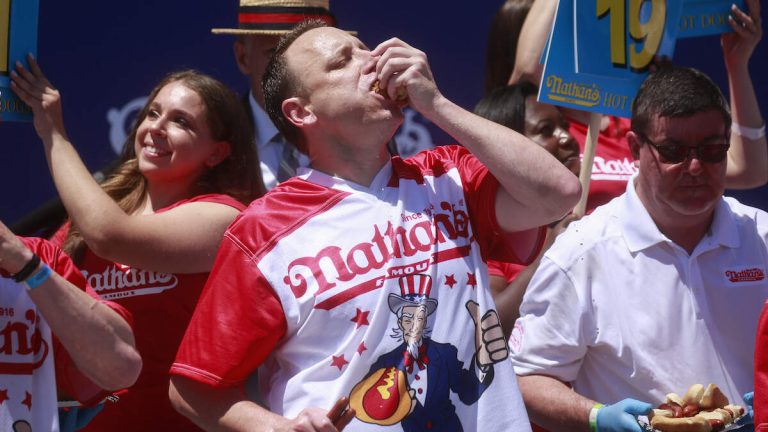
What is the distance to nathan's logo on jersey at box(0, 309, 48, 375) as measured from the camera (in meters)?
2.65

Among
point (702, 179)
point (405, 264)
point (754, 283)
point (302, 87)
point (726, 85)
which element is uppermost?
point (302, 87)

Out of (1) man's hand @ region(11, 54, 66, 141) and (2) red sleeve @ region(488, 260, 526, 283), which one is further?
(2) red sleeve @ region(488, 260, 526, 283)

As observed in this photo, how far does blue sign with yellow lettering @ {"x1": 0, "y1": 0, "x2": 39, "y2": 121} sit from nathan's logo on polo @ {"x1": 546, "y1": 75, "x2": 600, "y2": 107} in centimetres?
143

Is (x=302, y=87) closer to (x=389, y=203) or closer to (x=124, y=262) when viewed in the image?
(x=389, y=203)

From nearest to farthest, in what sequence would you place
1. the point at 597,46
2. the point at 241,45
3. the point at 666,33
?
the point at 597,46, the point at 666,33, the point at 241,45

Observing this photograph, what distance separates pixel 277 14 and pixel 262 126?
15.1 inches

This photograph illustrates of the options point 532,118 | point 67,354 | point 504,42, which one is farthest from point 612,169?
point 67,354

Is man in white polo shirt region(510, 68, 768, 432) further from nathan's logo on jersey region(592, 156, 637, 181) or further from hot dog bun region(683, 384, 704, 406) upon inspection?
nathan's logo on jersey region(592, 156, 637, 181)

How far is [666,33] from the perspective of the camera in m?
4.15

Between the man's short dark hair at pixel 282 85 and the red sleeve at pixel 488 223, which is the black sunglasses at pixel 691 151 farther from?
the man's short dark hair at pixel 282 85

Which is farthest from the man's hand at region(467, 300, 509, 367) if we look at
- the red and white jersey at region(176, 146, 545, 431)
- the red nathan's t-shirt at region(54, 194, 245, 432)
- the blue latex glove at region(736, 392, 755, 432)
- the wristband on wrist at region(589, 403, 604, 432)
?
the red nathan's t-shirt at region(54, 194, 245, 432)

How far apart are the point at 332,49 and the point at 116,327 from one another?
0.79m

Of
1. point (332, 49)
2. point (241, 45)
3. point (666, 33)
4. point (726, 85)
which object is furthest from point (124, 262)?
point (726, 85)

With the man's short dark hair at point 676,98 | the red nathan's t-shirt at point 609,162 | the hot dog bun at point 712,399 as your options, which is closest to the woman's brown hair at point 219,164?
the man's short dark hair at point 676,98
